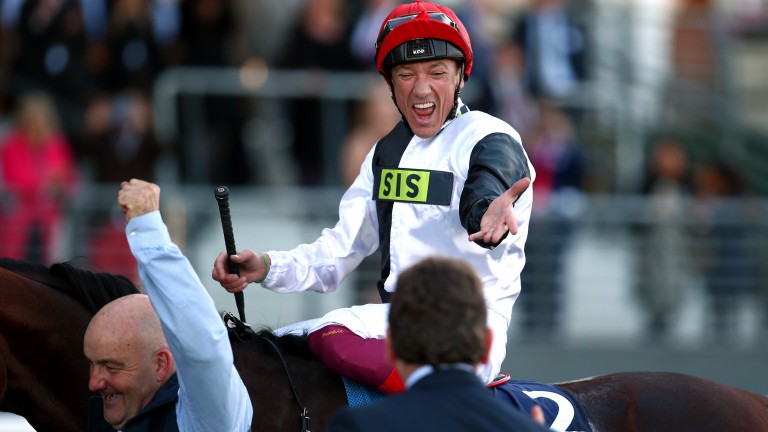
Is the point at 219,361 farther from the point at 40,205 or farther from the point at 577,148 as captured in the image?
the point at 577,148

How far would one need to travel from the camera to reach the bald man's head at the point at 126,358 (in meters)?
3.48

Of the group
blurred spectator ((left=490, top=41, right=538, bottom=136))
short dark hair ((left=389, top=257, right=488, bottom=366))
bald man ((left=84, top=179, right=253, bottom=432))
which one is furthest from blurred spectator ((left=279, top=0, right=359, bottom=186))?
short dark hair ((left=389, top=257, right=488, bottom=366))

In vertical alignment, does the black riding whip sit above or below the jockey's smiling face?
below

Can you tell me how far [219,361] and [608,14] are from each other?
372 inches

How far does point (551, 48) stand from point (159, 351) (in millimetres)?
7501

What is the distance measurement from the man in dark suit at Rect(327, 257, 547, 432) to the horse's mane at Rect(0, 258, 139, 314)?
5.42 ft

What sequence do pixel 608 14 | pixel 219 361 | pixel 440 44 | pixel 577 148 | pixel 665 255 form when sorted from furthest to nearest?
pixel 608 14 → pixel 577 148 → pixel 665 255 → pixel 440 44 → pixel 219 361

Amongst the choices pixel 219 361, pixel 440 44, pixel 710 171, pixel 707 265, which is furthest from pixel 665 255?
pixel 219 361

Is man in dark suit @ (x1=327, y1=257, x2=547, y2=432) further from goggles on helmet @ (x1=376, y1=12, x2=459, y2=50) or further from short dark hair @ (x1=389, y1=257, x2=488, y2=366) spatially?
goggles on helmet @ (x1=376, y1=12, x2=459, y2=50)

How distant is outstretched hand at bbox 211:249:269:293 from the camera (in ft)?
13.2

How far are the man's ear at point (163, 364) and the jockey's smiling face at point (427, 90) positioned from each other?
3.80 feet

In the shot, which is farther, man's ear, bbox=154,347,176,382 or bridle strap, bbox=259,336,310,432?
bridle strap, bbox=259,336,310,432

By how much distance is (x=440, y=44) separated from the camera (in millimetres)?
3990

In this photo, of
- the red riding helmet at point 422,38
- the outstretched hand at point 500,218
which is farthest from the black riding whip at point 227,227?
the outstretched hand at point 500,218
